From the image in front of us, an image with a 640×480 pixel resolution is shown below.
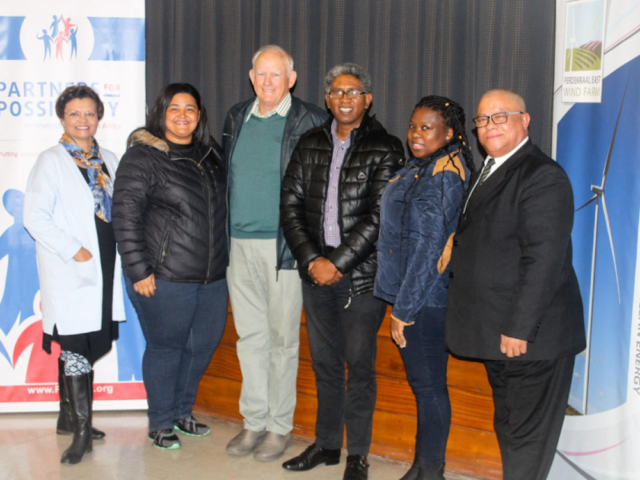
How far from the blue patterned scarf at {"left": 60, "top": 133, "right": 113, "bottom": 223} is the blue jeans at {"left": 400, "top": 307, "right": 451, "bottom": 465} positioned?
5.10 feet

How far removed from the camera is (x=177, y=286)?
2.85m

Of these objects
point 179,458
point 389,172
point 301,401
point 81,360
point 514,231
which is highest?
point 389,172

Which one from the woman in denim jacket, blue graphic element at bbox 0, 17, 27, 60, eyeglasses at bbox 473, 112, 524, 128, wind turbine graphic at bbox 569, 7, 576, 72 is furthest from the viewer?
blue graphic element at bbox 0, 17, 27, 60

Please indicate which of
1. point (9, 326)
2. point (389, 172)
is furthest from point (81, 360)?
point (389, 172)

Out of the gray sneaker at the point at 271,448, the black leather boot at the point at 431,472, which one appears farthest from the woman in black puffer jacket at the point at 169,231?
the black leather boot at the point at 431,472

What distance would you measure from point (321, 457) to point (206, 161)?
4.75 ft

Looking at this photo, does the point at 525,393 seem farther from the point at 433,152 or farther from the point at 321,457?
the point at 321,457

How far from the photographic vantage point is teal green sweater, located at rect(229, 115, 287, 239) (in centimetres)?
279

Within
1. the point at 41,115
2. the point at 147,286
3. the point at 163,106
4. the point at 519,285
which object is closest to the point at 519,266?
the point at 519,285

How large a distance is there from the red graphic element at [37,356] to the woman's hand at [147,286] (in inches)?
37.8

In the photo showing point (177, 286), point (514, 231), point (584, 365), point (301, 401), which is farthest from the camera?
point (301, 401)

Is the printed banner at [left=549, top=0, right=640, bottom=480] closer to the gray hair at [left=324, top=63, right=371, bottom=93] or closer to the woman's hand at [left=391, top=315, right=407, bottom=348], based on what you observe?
the woman's hand at [left=391, top=315, right=407, bottom=348]

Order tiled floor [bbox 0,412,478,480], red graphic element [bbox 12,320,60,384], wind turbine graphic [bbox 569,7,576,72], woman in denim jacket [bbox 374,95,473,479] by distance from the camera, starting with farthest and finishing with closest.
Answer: red graphic element [bbox 12,320,60,384] → tiled floor [bbox 0,412,478,480] → wind turbine graphic [bbox 569,7,576,72] → woman in denim jacket [bbox 374,95,473,479]

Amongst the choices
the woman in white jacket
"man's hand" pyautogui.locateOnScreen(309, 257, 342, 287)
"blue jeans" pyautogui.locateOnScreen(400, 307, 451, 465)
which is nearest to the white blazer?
the woman in white jacket
